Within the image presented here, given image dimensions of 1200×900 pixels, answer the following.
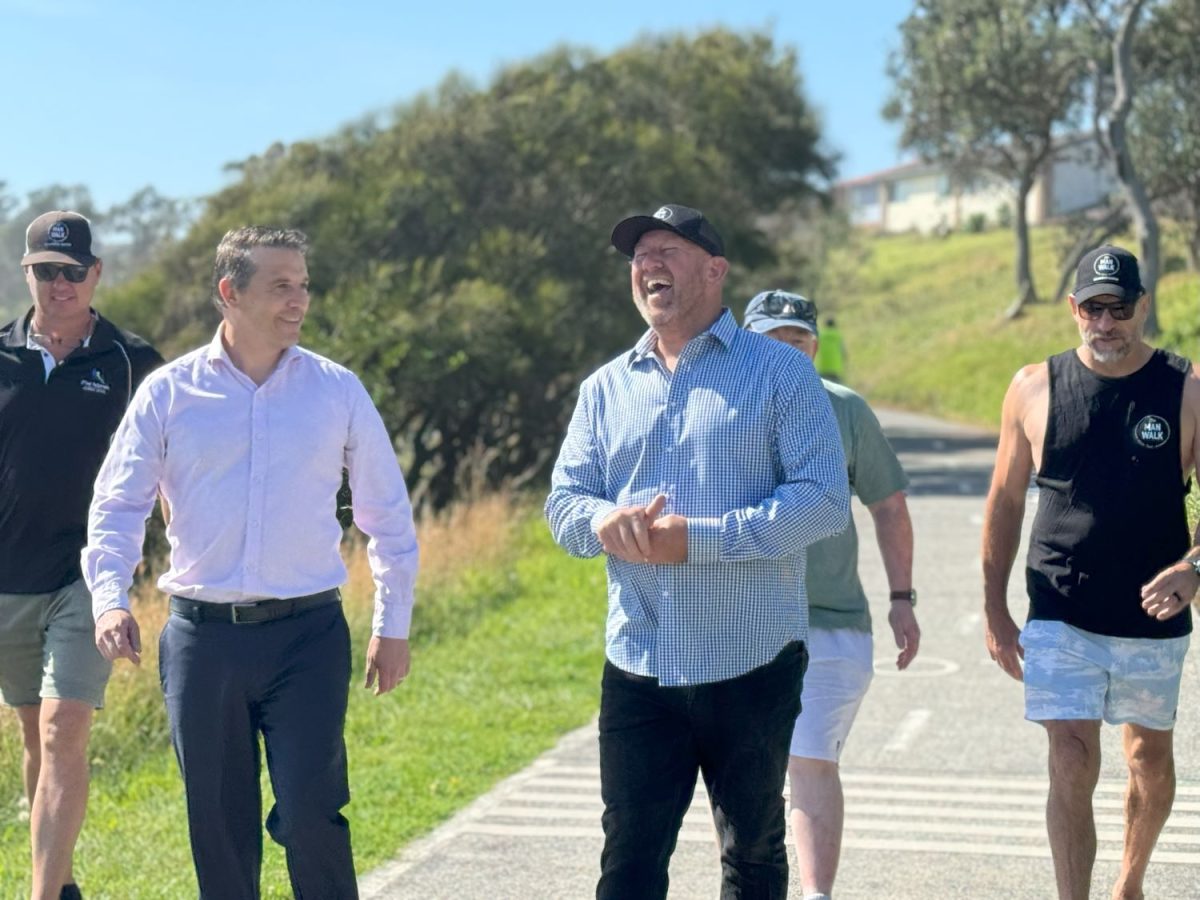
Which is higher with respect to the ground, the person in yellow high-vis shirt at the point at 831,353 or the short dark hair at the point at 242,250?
the short dark hair at the point at 242,250

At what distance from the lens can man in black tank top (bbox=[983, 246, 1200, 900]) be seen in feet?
17.3

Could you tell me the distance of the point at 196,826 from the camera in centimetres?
482

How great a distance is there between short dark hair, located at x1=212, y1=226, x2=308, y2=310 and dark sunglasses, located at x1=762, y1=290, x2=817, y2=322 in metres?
1.64

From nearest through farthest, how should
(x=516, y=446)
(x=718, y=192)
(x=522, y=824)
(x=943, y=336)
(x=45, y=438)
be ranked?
(x=45, y=438)
(x=522, y=824)
(x=516, y=446)
(x=718, y=192)
(x=943, y=336)

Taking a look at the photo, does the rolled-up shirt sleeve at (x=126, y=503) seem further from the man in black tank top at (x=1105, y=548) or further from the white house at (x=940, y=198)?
the white house at (x=940, y=198)

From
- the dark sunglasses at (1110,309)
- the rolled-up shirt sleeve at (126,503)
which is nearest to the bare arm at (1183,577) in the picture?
the dark sunglasses at (1110,309)

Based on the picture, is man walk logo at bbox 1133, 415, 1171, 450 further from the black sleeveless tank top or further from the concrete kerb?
the concrete kerb

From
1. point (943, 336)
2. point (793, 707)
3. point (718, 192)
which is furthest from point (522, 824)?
point (943, 336)

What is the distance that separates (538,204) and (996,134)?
25.3 m

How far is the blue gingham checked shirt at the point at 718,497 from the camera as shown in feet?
14.6

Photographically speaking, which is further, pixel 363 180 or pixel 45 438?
pixel 363 180

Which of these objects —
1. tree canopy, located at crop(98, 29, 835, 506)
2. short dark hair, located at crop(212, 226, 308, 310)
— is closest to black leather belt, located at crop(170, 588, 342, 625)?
short dark hair, located at crop(212, 226, 308, 310)

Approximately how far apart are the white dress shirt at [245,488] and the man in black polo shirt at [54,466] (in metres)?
0.94

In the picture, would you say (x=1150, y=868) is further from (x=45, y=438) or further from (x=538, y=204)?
(x=538, y=204)
